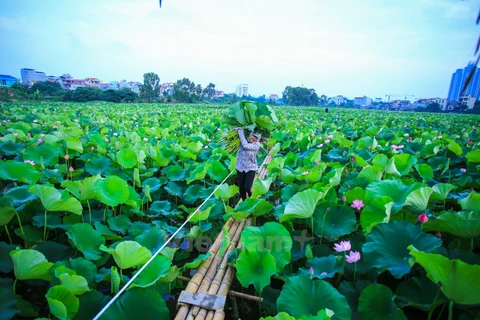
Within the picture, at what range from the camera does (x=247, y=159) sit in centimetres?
256

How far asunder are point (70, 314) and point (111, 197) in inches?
36.4

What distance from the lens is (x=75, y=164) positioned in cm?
365

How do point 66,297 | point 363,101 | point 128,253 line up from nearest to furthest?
point 66,297, point 128,253, point 363,101

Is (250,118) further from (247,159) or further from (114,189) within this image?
(114,189)

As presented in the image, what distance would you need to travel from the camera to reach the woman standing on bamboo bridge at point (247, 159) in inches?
96.8

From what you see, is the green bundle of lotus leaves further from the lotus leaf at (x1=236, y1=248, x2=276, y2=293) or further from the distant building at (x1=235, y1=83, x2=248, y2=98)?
the distant building at (x1=235, y1=83, x2=248, y2=98)

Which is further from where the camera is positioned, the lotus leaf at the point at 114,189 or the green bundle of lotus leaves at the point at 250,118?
the green bundle of lotus leaves at the point at 250,118

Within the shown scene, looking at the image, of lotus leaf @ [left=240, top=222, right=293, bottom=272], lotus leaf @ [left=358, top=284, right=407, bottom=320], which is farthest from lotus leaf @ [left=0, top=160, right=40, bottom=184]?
lotus leaf @ [left=358, top=284, right=407, bottom=320]

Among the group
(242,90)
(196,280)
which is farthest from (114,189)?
(242,90)

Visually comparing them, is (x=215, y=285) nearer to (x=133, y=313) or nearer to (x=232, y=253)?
(x=232, y=253)

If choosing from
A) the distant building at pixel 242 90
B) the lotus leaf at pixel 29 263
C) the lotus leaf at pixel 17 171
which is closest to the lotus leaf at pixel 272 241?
the lotus leaf at pixel 29 263

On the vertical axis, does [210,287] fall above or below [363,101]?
below

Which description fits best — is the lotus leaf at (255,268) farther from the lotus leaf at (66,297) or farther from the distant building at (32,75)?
the distant building at (32,75)

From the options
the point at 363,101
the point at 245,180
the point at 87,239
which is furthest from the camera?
the point at 363,101
